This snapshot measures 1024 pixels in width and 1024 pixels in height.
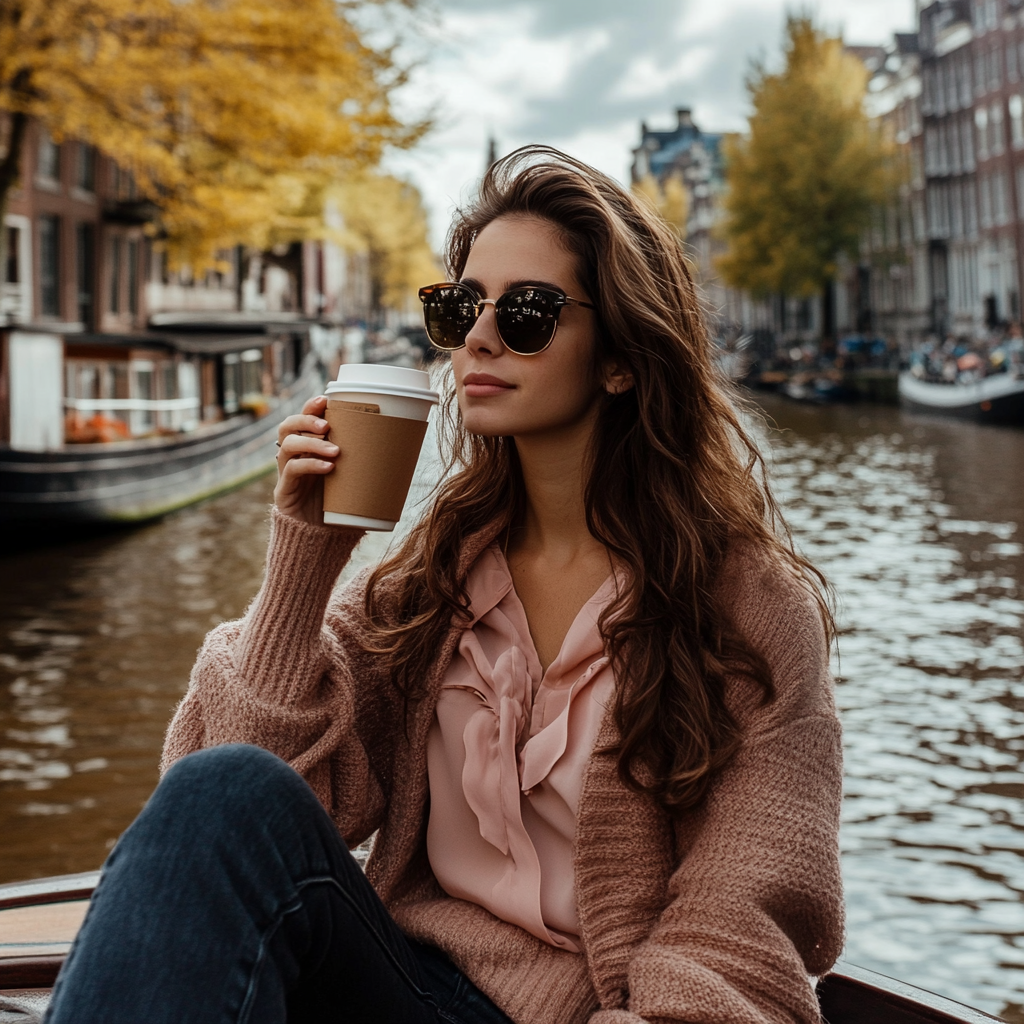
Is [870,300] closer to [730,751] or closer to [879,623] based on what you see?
[879,623]

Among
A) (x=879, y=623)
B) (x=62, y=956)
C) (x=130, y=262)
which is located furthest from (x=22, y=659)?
(x=130, y=262)

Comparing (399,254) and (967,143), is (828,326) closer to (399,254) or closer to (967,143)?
(967,143)

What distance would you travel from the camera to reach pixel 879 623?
24.8 ft

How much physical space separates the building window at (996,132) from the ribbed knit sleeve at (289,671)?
36.1 m

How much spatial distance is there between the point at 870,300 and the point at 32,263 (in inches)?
1253

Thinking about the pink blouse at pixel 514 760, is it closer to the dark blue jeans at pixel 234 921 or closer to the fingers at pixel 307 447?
the dark blue jeans at pixel 234 921

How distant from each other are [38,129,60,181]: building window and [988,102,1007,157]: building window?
24.9 m

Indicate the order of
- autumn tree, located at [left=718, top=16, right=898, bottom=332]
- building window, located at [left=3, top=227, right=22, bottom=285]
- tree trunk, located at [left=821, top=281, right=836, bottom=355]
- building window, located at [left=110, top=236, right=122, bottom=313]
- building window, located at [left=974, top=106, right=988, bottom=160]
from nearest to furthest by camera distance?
building window, located at [left=3, top=227, right=22, bottom=285]
building window, located at [left=110, top=236, right=122, bottom=313]
autumn tree, located at [left=718, top=16, right=898, bottom=332]
tree trunk, located at [left=821, top=281, right=836, bottom=355]
building window, located at [left=974, top=106, right=988, bottom=160]

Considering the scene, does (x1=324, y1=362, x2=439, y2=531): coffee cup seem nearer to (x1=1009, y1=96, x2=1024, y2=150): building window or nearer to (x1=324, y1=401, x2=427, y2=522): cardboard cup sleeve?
(x1=324, y1=401, x2=427, y2=522): cardboard cup sleeve

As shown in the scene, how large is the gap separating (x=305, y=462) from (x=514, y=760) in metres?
0.45

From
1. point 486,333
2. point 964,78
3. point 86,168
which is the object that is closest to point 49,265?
point 86,168

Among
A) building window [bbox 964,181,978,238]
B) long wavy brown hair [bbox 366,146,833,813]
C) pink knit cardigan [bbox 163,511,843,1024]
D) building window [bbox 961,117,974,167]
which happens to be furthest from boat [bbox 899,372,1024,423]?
pink knit cardigan [bbox 163,511,843,1024]

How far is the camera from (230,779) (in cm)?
146

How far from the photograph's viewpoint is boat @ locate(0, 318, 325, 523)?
10547 mm
